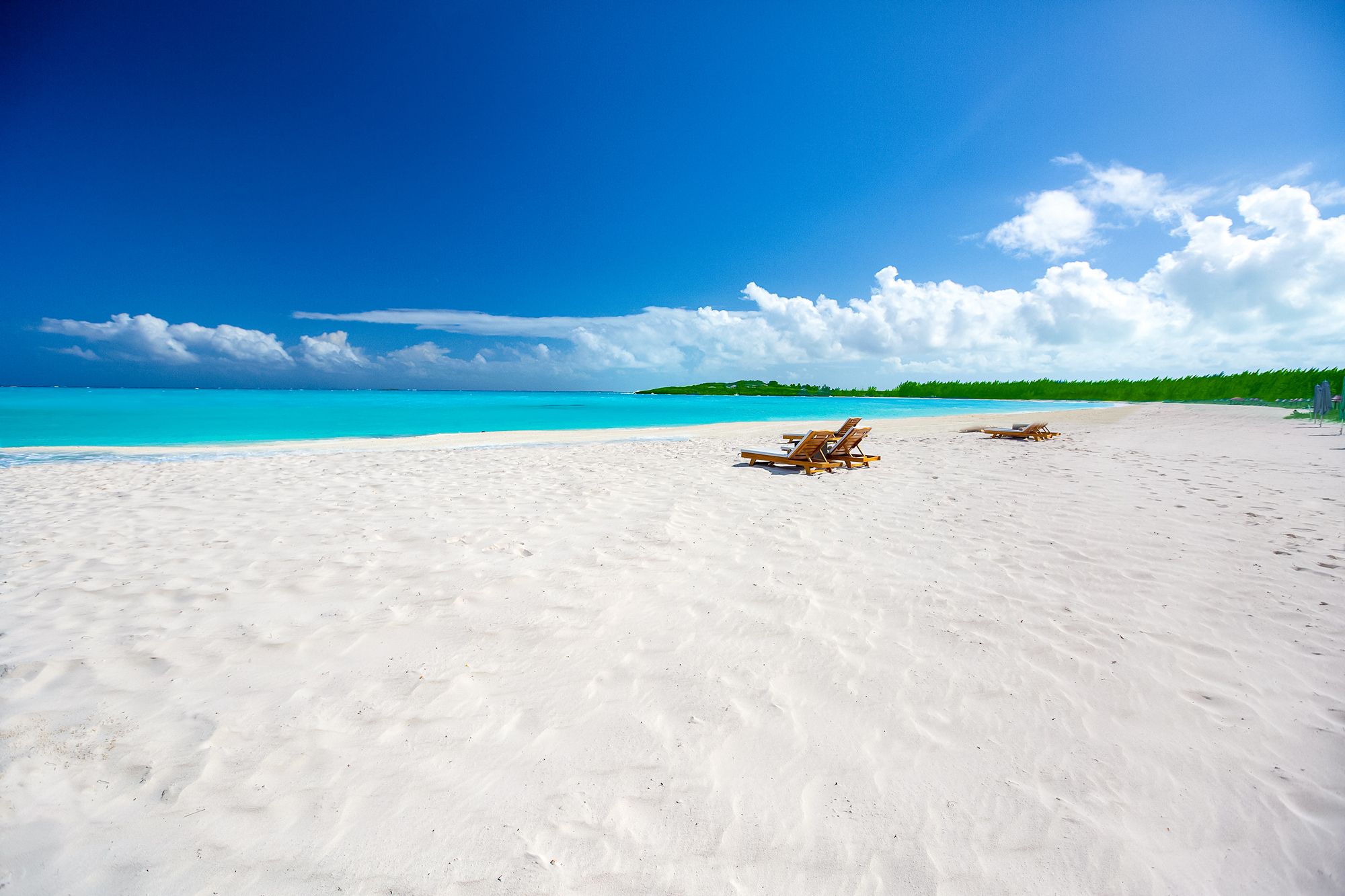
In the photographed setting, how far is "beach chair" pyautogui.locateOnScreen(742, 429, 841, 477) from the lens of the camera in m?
9.84

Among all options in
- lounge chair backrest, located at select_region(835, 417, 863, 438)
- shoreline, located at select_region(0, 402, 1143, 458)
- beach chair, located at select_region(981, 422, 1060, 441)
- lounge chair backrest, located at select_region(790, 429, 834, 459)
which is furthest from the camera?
beach chair, located at select_region(981, 422, 1060, 441)

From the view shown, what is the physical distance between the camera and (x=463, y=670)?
313 centimetres

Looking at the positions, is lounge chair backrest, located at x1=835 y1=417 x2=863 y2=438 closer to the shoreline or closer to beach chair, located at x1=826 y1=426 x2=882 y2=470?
beach chair, located at x1=826 y1=426 x2=882 y2=470

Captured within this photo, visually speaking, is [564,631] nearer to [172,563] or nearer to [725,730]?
A: [725,730]

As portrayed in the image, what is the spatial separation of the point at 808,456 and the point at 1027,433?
9122 mm

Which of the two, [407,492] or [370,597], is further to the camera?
[407,492]

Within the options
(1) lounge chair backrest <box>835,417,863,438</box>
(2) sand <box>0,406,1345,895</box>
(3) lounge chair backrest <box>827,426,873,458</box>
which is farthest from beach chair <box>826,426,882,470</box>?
(2) sand <box>0,406,1345,895</box>

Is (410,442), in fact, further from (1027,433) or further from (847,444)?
(1027,433)

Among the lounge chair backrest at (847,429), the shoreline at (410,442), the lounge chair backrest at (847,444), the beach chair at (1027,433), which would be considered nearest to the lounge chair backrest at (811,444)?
the lounge chair backrest at (847,444)

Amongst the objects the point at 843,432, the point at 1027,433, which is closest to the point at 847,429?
the point at 843,432

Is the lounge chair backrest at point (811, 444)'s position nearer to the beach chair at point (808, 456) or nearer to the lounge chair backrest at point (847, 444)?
the beach chair at point (808, 456)

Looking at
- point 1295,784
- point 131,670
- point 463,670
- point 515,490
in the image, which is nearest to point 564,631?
point 463,670

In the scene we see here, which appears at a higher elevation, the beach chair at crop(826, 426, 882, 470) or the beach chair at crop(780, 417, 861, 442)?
the beach chair at crop(780, 417, 861, 442)

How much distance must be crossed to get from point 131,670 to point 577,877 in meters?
2.97
